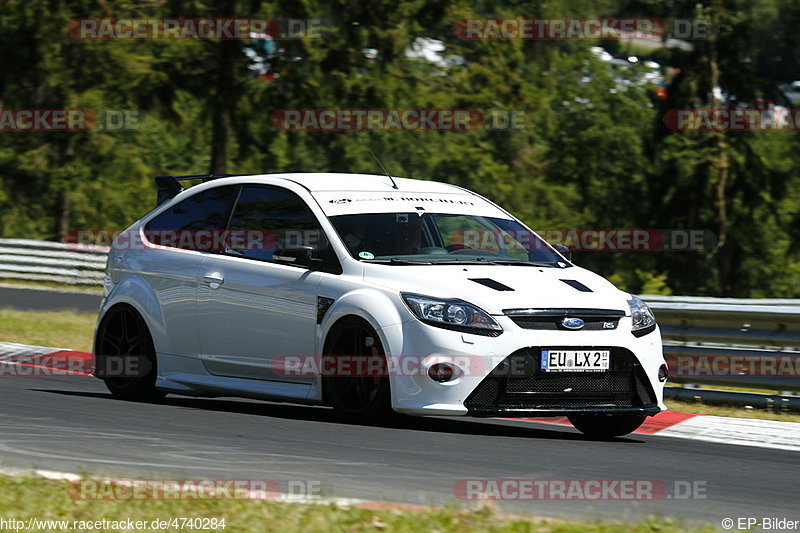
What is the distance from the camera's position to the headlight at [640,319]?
27.4ft

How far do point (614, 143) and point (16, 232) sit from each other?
2349 cm

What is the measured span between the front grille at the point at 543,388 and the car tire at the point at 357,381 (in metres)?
0.60

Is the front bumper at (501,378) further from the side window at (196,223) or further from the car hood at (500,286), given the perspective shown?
the side window at (196,223)

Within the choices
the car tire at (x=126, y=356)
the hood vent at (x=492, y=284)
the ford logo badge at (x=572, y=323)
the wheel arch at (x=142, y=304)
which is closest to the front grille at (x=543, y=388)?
the ford logo badge at (x=572, y=323)

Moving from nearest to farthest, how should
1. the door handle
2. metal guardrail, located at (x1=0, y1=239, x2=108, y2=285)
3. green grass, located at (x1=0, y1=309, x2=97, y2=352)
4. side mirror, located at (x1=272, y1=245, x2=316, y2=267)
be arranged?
side mirror, located at (x1=272, y1=245, x2=316, y2=267), the door handle, green grass, located at (x1=0, y1=309, x2=97, y2=352), metal guardrail, located at (x1=0, y1=239, x2=108, y2=285)

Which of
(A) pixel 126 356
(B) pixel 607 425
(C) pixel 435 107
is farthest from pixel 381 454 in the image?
(C) pixel 435 107

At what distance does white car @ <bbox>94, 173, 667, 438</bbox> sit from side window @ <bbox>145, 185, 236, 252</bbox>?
14 millimetres

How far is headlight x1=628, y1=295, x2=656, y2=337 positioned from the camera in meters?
8.34

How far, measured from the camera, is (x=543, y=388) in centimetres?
791

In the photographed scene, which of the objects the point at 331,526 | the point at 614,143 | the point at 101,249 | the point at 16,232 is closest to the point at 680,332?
the point at 331,526

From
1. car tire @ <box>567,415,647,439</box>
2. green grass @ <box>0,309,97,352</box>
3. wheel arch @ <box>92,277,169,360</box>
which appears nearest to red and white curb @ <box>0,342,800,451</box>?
car tire @ <box>567,415,647,439</box>

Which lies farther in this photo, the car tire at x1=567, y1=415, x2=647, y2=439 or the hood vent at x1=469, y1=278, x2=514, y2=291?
the car tire at x1=567, y1=415, x2=647, y2=439

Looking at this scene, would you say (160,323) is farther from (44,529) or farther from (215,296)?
(44,529)

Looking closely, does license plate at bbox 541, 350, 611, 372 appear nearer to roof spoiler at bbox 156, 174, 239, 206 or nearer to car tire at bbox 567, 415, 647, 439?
car tire at bbox 567, 415, 647, 439
